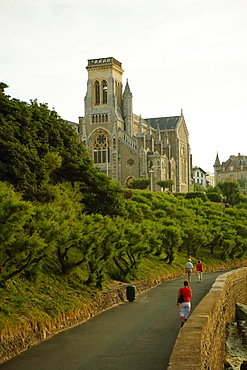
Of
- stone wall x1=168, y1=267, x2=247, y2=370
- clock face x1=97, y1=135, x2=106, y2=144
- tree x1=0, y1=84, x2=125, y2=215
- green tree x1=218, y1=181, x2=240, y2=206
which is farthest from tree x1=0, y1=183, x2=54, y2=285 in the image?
green tree x1=218, y1=181, x2=240, y2=206

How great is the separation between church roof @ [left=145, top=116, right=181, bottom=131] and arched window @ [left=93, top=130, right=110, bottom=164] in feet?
55.3

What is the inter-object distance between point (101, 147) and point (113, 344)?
7455cm

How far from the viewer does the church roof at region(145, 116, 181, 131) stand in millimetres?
106706

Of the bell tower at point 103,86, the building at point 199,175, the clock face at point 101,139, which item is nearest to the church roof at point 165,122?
the bell tower at point 103,86

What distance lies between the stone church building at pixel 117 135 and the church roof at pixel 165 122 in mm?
7708

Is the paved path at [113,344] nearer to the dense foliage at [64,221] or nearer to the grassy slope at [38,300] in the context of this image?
the grassy slope at [38,300]

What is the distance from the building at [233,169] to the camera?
145250 millimetres

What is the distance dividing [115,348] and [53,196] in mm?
17278

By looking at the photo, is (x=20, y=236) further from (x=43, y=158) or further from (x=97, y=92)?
(x=97, y=92)

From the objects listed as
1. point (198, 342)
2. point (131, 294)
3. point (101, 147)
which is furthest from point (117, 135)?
point (198, 342)

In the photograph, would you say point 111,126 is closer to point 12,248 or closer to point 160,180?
point 160,180

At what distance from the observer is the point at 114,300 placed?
83.8 ft

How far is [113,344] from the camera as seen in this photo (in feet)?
54.5

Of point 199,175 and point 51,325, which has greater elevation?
point 199,175
